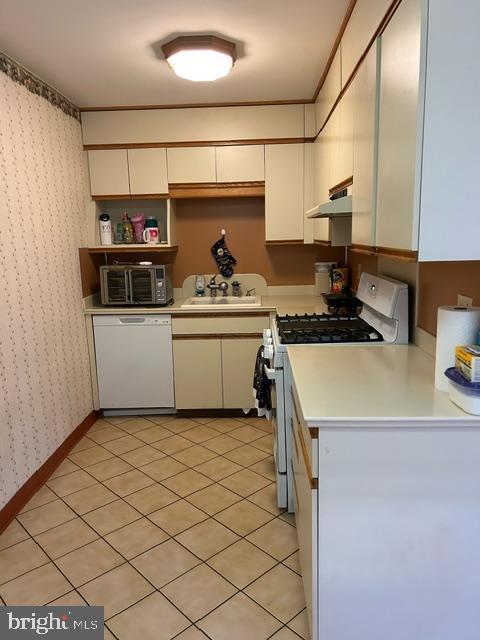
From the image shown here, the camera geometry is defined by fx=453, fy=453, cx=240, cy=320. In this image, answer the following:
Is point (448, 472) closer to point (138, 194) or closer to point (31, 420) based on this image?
point (31, 420)

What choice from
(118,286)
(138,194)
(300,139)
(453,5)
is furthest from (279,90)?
(453,5)

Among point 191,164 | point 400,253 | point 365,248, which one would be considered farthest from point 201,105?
point 400,253

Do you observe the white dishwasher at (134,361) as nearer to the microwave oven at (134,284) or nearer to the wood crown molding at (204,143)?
the microwave oven at (134,284)

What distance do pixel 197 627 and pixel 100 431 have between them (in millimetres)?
1968

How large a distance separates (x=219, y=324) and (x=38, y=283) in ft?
4.23

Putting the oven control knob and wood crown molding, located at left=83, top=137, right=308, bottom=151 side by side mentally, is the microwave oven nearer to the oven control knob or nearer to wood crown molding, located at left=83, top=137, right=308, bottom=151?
wood crown molding, located at left=83, top=137, right=308, bottom=151

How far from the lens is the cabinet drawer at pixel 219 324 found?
3.38 meters

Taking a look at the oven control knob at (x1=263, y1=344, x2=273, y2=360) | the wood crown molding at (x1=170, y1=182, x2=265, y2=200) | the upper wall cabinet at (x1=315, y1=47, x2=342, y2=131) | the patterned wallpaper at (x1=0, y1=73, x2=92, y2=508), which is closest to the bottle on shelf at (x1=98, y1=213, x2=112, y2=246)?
the patterned wallpaper at (x1=0, y1=73, x2=92, y2=508)

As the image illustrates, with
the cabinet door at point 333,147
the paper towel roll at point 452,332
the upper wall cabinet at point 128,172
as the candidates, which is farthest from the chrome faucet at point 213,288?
the paper towel roll at point 452,332

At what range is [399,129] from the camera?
1361 millimetres

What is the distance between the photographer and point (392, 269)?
2.46 meters

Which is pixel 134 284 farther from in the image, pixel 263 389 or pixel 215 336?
pixel 263 389

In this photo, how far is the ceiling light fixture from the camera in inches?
88.2

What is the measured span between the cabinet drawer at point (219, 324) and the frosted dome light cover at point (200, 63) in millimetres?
1594
